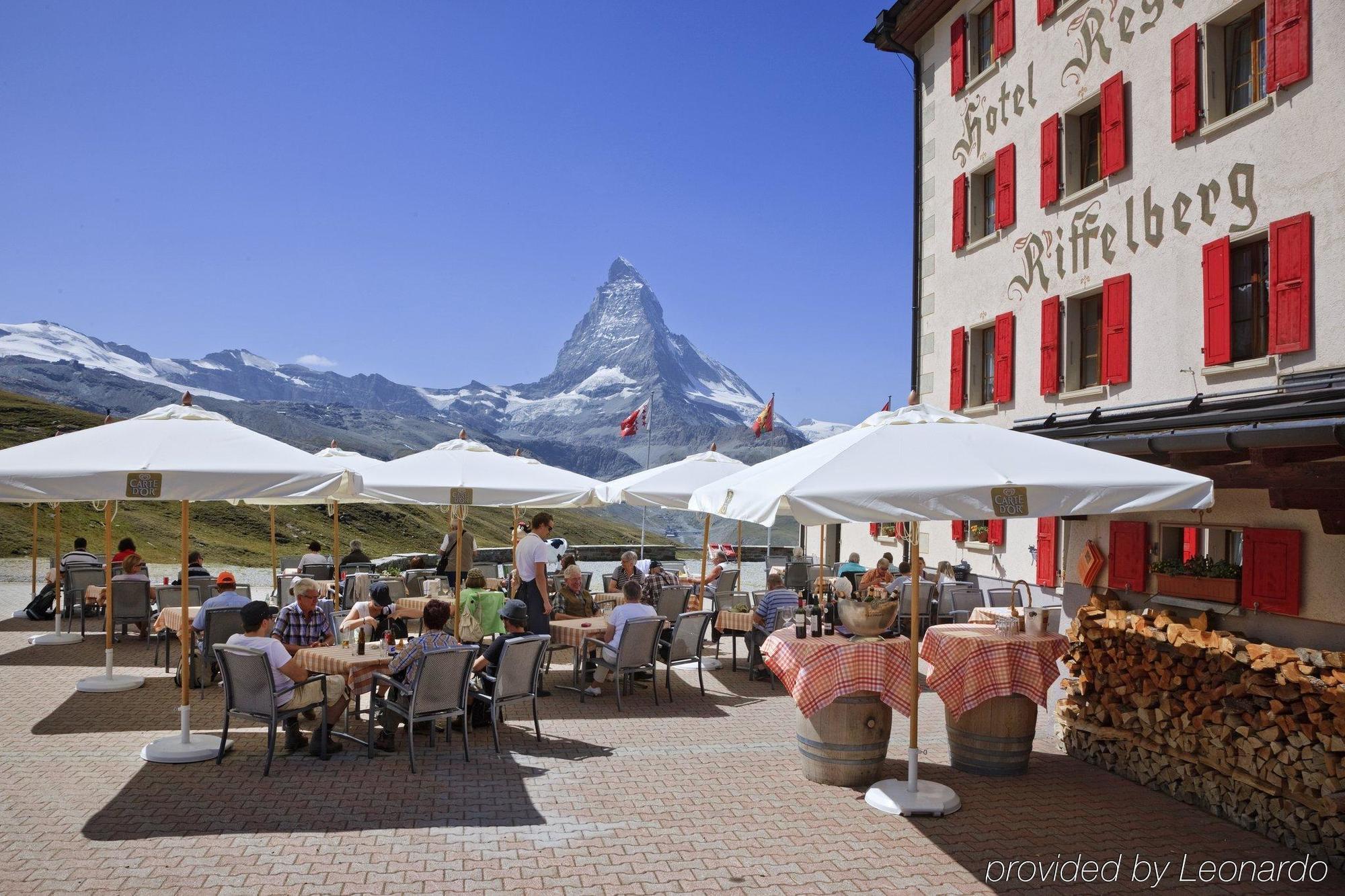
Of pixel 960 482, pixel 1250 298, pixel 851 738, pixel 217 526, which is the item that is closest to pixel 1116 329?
pixel 1250 298

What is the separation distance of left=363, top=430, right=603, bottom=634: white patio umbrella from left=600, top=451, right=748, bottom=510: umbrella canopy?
1.30 metres

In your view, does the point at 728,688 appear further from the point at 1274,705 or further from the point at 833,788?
the point at 1274,705

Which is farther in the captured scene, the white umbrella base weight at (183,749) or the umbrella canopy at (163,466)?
the white umbrella base weight at (183,749)

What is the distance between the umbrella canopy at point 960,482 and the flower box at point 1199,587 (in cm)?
313

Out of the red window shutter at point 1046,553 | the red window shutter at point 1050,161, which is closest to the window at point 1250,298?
the red window shutter at point 1050,161

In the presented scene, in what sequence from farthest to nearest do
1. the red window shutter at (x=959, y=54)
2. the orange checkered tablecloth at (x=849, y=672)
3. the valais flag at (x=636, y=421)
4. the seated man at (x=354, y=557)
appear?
the valais flag at (x=636, y=421) < the red window shutter at (x=959, y=54) < the seated man at (x=354, y=557) < the orange checkered tablecloth at (x=849, y=672)

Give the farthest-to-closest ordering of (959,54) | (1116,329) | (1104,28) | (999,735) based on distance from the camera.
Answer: (959,54) < (1104,28) < (1116,329) < (999,735)

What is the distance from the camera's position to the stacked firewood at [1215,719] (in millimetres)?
5652

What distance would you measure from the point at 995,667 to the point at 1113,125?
9.17 m

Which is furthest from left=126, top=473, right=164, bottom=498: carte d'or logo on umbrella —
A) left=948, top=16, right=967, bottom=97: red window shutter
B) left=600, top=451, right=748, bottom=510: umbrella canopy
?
left=948, top=16, right=967, bottom=97: red window shutter

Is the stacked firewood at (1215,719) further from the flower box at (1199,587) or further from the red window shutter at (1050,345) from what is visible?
the red window shutter at (1050,345)

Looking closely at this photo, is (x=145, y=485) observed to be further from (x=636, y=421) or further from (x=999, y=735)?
(x=636, y=421)

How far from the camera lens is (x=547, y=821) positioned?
6.32m

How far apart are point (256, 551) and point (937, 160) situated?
4317 centimetres
